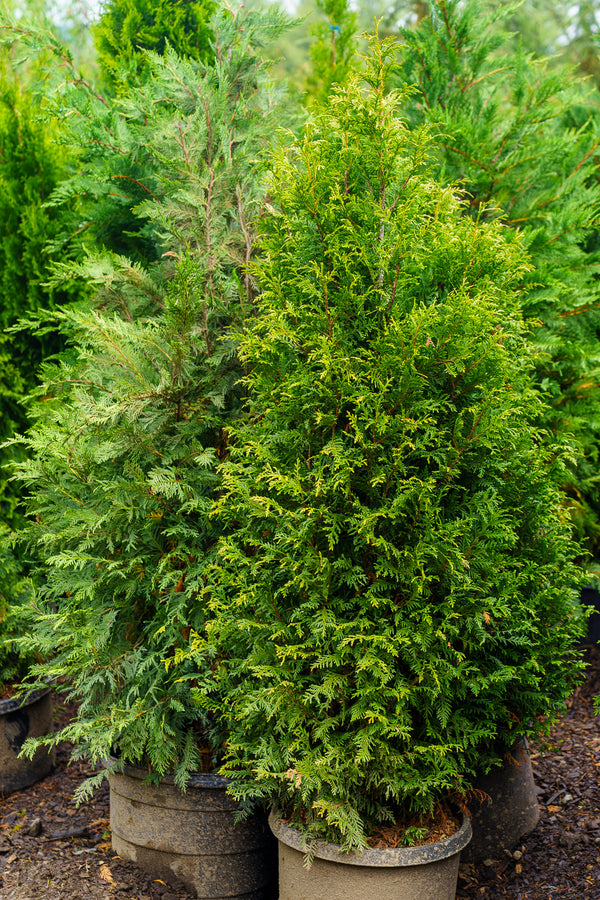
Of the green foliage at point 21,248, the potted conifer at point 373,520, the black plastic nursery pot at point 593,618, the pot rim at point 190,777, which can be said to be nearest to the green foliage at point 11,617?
the green foliage at point 21,248

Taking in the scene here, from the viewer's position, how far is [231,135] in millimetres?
3570

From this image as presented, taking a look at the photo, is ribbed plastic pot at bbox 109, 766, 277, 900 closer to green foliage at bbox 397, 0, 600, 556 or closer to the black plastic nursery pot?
green foliage at bbox 397, 0, 600, 556

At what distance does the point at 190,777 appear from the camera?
307 cm

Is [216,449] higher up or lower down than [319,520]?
higher up

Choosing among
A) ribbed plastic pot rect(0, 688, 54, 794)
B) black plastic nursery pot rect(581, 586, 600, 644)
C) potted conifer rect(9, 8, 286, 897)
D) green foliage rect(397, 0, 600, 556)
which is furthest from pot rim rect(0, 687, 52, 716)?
black plastic nursery pot rect(581, 586, 600, 644)

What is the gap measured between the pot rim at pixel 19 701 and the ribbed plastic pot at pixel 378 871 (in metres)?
2.15

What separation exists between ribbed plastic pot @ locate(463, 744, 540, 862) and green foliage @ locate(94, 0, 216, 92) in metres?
4.28

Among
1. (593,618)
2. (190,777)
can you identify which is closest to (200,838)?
(190,777)

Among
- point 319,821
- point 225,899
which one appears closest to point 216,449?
point 319,821

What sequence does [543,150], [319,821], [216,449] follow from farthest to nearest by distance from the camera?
1. [543,150]
2. [216,449]
3. [319,821]

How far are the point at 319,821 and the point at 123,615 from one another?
129cm

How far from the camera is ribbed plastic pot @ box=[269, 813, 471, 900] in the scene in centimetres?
243

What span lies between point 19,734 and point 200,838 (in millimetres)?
1693

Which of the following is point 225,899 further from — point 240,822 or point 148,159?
point 148,159
